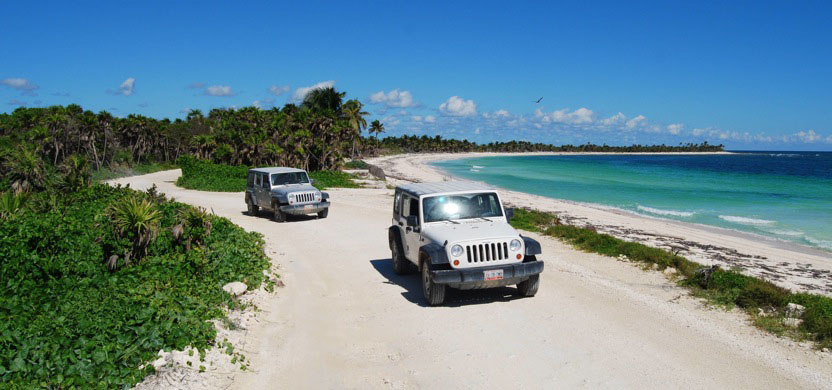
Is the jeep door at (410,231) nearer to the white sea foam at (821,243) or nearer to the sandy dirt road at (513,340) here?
the sandy dirt road at (513,340)

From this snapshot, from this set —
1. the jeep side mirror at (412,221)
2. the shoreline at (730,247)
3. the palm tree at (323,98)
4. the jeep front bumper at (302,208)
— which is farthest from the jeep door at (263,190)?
the palm tree at (323,98)

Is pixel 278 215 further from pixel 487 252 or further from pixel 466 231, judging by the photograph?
pixel 487 252

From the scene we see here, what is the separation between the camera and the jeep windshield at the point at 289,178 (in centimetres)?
2061

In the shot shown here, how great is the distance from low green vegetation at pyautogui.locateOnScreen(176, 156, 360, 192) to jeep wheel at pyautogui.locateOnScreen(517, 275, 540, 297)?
25.8m

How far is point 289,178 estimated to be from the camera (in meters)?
20.8

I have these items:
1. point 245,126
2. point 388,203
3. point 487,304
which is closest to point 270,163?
point 245,126

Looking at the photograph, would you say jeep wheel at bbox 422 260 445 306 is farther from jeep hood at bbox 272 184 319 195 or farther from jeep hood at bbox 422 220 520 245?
jeep hood at bbox 272 184 319 195

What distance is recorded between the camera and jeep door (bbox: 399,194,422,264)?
1003 cm

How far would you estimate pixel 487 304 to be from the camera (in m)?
9.30

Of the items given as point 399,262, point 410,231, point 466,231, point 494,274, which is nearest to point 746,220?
point 399,262

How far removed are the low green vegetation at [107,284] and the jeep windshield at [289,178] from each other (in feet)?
21.8

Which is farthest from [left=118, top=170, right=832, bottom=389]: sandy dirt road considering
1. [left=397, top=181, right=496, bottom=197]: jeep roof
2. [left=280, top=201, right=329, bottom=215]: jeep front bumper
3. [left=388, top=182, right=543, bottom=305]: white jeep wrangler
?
[left=280, top=201, right=329, bottom=215]: jeep front bumper

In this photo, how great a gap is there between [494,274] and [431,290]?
1120 millimetres

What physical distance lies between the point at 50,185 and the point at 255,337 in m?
13.0
